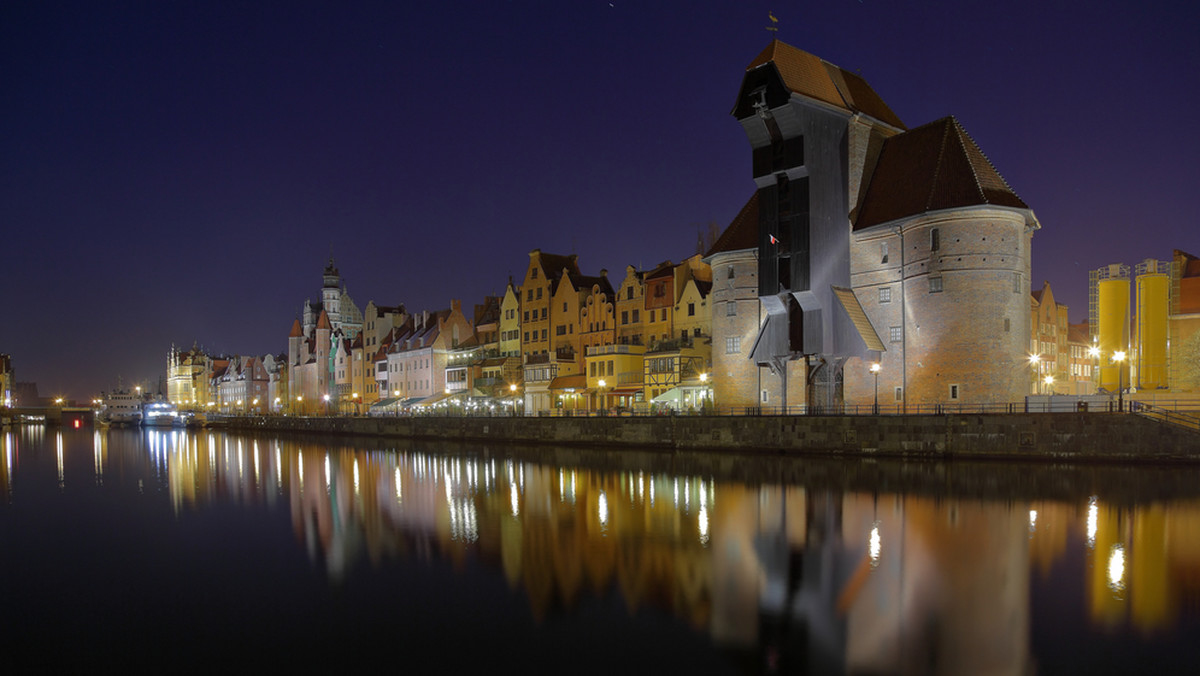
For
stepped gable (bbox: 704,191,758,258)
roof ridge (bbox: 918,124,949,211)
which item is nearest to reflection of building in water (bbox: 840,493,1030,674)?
roof ridge (bbox: 918,124,949,211)

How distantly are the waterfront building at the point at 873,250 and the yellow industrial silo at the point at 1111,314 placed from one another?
8.52m

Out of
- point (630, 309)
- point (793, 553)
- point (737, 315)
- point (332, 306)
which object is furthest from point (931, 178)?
point (332, 306)

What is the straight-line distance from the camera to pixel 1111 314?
45438 mm

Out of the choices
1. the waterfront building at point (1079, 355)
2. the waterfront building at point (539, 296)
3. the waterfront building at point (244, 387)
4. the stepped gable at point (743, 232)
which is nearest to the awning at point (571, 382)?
the waterfront building at point (539, 296)

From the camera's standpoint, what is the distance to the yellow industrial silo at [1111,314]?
45000mm

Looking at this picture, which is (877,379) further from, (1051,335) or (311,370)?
(311,370)

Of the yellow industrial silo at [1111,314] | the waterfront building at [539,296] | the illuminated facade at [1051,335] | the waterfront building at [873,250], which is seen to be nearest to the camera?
the waterfront building at [873,250]

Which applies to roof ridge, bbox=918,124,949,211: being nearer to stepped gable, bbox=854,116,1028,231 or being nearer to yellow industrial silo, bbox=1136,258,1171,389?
stepped gable, bbox=854,116,1028,231

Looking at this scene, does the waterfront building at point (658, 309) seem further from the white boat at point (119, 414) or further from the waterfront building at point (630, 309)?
the white boat at point (119, 414)

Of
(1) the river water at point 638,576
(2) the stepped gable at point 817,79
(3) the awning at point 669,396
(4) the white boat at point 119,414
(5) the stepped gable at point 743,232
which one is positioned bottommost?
(4) the white boat at point 119,414

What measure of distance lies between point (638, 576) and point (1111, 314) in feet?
136

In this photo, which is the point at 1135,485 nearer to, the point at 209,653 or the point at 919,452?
the point at 919,452

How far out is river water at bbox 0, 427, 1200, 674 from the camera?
11.5 metres

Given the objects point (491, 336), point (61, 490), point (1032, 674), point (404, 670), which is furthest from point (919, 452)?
point (491, 336)
